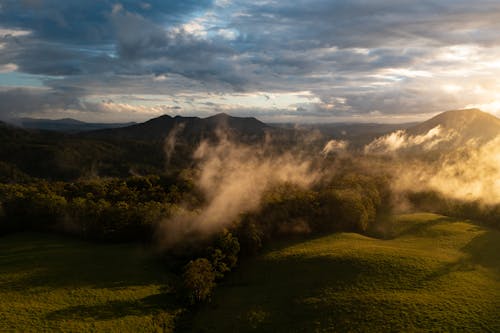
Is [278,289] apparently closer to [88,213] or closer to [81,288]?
[81,288]

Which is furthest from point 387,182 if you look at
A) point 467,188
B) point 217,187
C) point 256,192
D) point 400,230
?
point 217,187

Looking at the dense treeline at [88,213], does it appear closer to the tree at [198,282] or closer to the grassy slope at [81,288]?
the grassy slope at [81,288]

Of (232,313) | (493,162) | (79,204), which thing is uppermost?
(493,162)

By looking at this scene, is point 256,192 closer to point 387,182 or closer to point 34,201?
point 387,182

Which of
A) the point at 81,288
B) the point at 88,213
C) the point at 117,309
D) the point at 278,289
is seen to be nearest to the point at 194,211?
the point at 88,213

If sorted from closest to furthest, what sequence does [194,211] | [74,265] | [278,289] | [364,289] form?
[364,289] < [278,289] < [74,265] < [194,211]

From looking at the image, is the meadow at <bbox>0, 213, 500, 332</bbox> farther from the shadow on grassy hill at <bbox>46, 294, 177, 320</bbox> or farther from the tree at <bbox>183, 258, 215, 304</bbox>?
the tree at <bbox>183, 258, 215, 304</bbox>
